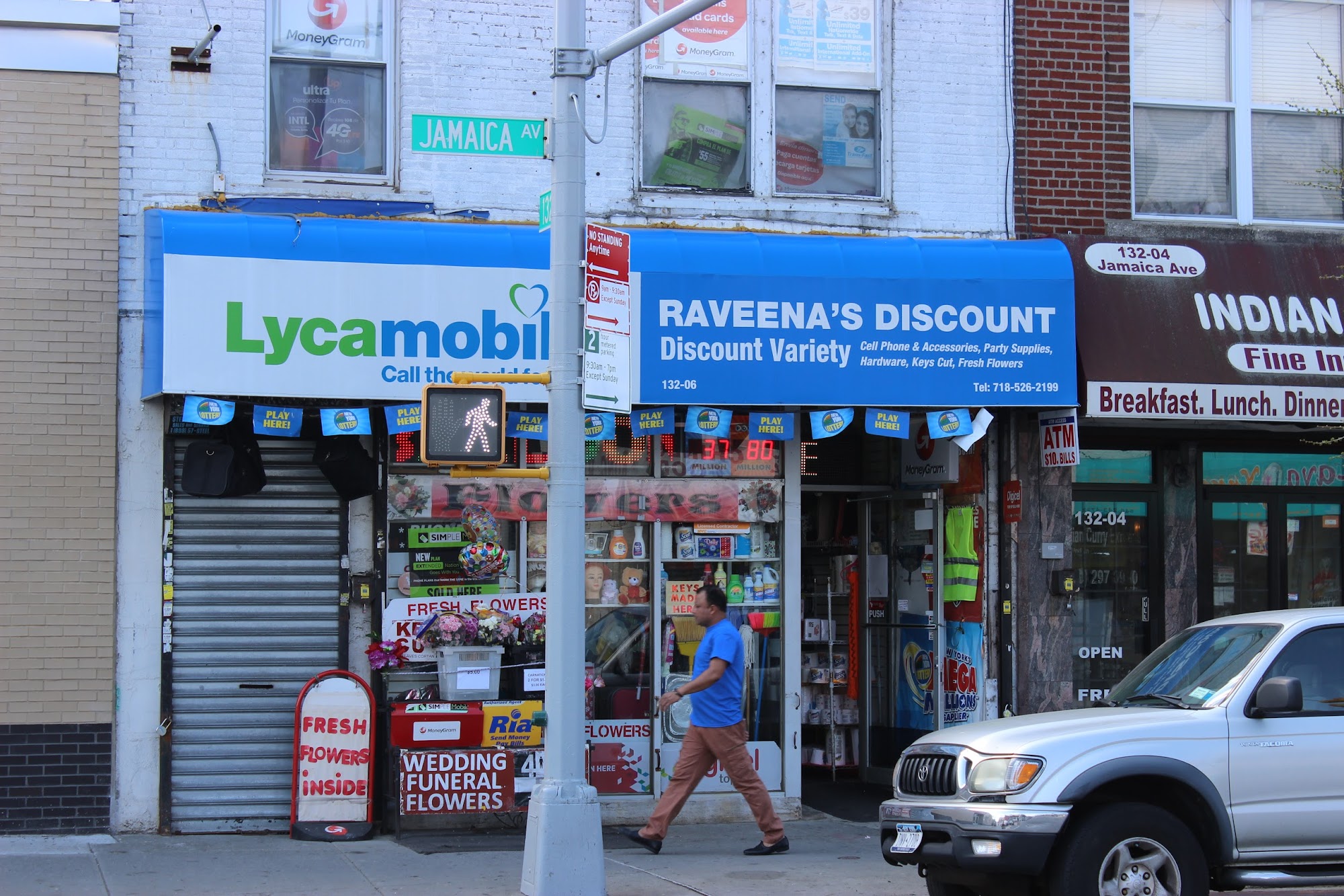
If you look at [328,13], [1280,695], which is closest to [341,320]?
[328,13]

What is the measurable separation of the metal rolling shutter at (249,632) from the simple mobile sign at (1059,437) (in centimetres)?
569

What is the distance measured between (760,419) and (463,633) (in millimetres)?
2803

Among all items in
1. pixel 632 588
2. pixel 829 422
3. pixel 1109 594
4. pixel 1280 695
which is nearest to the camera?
pixel 1280 695

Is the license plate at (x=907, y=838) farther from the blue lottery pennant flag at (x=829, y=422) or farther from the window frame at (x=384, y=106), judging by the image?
the window frame at (x=384, y=106)

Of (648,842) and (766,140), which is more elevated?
(766,140)

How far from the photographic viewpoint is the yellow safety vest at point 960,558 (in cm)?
1195

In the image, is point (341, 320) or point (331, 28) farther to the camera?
point (331, 28)

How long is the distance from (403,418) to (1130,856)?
574cm

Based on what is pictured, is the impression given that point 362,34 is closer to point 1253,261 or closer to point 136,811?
point 136,811

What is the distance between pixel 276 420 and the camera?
33.2 ft

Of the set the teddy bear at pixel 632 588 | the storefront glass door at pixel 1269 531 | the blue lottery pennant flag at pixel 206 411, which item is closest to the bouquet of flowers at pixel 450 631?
the teddy bear at pixel 632 588

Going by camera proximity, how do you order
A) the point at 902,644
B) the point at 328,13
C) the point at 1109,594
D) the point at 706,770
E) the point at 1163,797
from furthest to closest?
the point at 902,644 < the point at 1109,594 < the point at 328,13 < the point at 706,770 < the point at 1163,797

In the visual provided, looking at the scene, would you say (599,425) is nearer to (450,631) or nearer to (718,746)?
(450,631)

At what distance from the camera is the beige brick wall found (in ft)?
32.9
